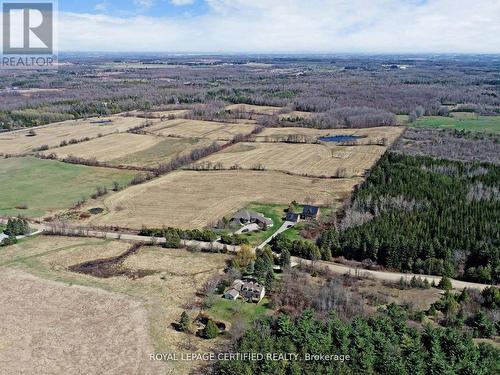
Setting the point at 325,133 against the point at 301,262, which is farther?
the point at 325,133

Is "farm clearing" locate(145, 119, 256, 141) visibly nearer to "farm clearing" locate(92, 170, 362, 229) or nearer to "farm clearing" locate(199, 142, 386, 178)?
"farm clearing" locate(199, 142, 386, 178)

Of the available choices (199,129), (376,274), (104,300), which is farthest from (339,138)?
(104,300)

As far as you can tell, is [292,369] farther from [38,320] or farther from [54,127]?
[54,127]

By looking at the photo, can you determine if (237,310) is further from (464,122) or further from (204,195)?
(464,122)

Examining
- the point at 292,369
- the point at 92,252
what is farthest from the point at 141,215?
the point at 292,369

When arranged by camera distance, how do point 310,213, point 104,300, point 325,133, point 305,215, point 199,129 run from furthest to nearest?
1. point 199,129
2. point 325,133
3. point 305,215
4. point 310,213
5. point 104,300

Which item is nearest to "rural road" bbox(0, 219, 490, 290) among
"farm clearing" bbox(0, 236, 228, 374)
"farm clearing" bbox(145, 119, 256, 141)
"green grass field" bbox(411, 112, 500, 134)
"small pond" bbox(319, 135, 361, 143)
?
"farm clearing" bbox(0, 236, 228, 374)

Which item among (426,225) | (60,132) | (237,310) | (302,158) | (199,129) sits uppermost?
(199,129)
